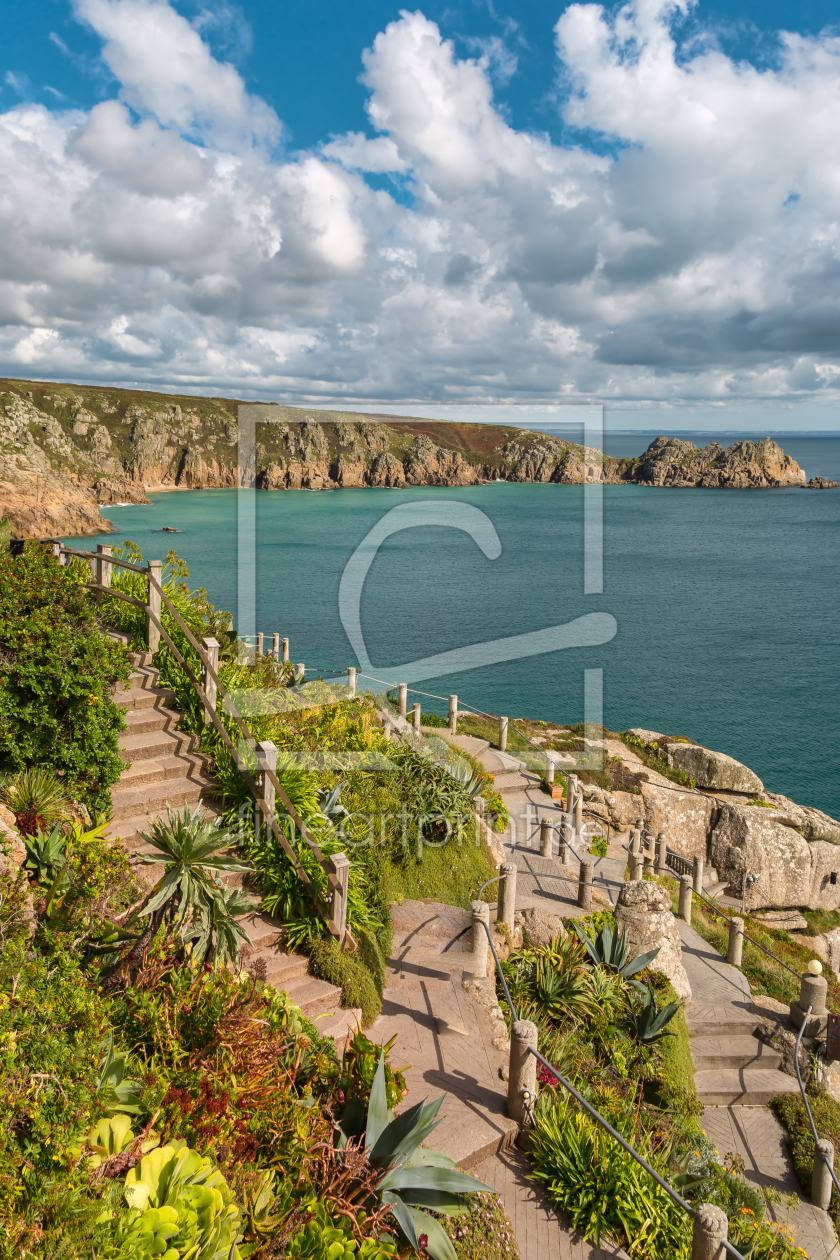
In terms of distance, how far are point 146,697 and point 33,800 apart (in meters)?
3.33

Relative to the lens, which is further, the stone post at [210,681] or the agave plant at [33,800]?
the stone post at [210,681]

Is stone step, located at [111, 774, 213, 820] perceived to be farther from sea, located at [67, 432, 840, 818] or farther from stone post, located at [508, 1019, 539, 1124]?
sea, located at [67, 432, 840, 818]

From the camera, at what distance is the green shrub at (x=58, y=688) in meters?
7.72

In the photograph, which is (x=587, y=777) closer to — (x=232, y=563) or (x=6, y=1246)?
(x=6, y=1246)

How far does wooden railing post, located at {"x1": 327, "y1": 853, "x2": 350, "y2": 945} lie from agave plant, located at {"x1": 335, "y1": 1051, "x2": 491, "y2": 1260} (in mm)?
2273

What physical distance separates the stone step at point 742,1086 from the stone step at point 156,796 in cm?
782

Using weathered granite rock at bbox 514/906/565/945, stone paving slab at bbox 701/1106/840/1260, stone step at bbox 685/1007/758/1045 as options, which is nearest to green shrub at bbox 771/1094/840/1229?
stone paving slab at bbox 701/1106/840/1260

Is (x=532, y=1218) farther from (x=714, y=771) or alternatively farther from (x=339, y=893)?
(x=714, y=771)

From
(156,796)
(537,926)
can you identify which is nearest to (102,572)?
(156,796)

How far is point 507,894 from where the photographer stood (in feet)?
31.8

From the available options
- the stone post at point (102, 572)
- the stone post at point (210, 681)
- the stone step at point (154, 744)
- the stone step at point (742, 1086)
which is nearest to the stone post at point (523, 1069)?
the stone step at point (742, 1086)

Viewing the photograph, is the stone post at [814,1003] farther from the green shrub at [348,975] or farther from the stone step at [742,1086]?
the green shrub at [348,975]

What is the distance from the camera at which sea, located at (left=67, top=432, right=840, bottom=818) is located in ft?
133

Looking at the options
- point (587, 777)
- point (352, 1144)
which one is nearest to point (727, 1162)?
point (352, 1144)
